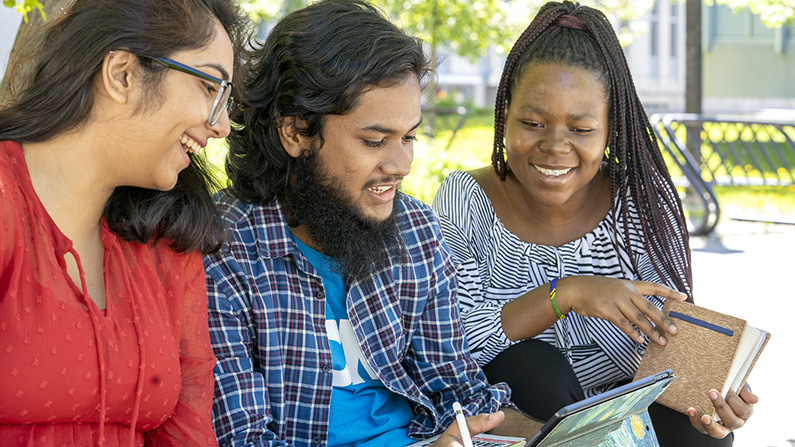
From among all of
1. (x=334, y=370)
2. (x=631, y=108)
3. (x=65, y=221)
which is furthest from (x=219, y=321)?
(x=631, y=108)

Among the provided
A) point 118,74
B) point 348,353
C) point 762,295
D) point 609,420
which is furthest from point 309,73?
point 762,295

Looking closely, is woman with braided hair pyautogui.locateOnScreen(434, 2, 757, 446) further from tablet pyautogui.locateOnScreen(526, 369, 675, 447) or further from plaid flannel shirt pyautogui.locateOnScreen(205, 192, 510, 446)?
tablet pyautogui.locateOnScreen(526, 369, 675, 447)

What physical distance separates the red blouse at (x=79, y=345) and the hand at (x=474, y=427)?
0.63m

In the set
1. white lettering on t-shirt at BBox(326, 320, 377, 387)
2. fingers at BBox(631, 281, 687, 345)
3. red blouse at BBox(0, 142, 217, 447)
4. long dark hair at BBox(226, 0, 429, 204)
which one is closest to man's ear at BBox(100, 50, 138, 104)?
red blouse at BBox(0, 142, 217, 447)

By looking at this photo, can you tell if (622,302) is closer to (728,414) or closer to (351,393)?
(728,414)

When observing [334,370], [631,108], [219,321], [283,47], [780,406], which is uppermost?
[283,47]

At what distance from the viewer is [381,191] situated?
2.71 metres

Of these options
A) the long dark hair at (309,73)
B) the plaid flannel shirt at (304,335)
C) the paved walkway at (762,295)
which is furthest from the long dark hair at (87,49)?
the paved walkway at (762,295)

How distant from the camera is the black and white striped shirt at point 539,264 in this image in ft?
10.6

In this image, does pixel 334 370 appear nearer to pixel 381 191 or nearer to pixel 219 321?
pixel 219 321

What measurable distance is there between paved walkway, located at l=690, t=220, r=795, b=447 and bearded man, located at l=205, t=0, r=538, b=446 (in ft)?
7.46

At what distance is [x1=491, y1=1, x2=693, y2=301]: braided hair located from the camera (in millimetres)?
3254

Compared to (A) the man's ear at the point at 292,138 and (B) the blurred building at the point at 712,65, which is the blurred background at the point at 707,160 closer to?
(A) the man's ear at the point at 292,138

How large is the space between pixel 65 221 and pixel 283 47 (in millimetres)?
955
